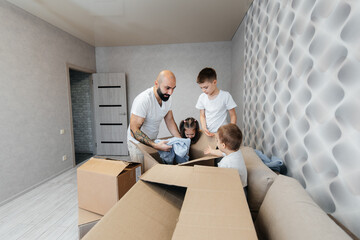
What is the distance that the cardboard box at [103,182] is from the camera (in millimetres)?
1060

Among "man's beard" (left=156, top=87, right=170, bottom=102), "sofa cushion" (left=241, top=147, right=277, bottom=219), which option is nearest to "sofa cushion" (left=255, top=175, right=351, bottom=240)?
"sofa cushion" (left=241, top=147, right=277, bottom=219)

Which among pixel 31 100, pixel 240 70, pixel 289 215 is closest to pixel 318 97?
pixel 289 215

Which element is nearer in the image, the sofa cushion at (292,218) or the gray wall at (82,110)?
the sofa cushion at (292,218)

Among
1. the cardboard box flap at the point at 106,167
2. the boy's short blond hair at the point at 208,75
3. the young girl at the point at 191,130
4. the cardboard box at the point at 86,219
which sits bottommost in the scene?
the cardboard box at the point at 86,219

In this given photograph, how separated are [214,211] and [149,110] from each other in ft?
4.11

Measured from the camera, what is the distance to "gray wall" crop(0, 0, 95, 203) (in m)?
2.29

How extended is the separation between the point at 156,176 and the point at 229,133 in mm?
598

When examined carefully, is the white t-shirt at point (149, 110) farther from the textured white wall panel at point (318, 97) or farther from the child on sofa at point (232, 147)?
the textured white wall panel at point (318, 97)

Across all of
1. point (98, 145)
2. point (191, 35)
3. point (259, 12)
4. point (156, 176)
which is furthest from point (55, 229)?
point (191, 35)

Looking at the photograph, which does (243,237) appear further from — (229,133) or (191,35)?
(191,35)

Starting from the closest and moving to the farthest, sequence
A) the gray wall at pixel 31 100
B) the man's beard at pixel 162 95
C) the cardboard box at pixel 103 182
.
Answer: the cardboard box at pixel 103 182, the man's beard at pixel 162 95, the gray wall at pixel 31 100

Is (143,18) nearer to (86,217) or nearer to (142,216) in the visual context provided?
(86,217)

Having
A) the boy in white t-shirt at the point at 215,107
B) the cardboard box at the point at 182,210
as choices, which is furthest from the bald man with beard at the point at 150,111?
the cardboard box at the point at 182,210

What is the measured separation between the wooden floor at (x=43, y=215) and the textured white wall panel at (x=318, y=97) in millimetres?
2083
